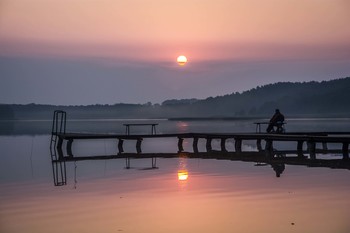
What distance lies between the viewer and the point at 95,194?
2017 centimetres

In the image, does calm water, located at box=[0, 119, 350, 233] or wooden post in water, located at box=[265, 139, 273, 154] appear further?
wooden post in water, located at box=[265, 139, 273, 154]

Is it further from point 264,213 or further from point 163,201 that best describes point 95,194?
point 264,213

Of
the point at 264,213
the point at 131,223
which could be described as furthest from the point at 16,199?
the point at 264,213

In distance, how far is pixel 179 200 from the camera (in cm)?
A: 1852

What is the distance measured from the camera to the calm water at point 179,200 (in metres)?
14.9

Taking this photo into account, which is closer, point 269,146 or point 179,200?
point 179,200

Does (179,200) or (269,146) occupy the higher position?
(269,146)

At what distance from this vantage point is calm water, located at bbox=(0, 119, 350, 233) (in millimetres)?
14859

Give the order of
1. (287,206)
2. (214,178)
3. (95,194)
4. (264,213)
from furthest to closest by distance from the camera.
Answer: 1. (214,178)
2. (95,194)
3. (287,206)
4. (264,213)

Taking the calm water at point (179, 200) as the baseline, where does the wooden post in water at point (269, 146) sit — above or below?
above

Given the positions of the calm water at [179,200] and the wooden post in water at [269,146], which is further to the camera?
the wooden post in water at [269,146]

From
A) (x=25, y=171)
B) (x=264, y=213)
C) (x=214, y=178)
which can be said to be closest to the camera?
(x=264, y=213)

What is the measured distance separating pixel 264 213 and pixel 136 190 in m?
6.09

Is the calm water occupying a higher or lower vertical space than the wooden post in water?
lower
